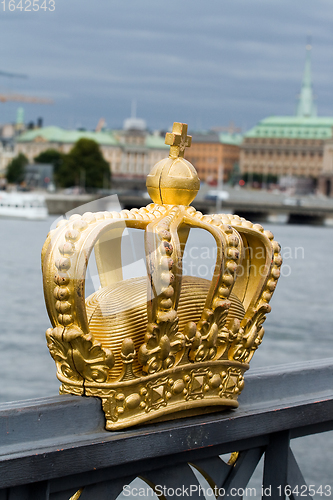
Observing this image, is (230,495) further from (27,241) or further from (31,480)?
(27,241)

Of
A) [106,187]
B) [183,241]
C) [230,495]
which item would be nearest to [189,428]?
[230,495]

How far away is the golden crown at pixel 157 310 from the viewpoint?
3.18ft

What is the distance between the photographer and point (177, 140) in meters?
1.14

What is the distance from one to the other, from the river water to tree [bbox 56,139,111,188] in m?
20.1

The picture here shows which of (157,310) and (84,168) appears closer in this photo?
(157,310)

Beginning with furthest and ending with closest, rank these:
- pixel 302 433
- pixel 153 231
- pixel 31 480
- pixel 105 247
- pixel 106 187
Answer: pixel 106 187, pixel 302 433, pixel 105 247, pixel 153 231, pixel 31 480

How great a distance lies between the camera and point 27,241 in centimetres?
1780

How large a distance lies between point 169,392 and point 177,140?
40 cm

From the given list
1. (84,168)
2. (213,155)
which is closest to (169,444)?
(84,168)

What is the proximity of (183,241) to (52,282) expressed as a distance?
237mm

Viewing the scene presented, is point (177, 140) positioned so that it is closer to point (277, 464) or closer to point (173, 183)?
point (173, 183)

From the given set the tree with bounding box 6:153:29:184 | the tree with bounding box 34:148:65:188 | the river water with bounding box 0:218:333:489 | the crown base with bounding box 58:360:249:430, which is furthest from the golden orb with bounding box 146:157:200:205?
the tree with bounding box 34:148:65:188

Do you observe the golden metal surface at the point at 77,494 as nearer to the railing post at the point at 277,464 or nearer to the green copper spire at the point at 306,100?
the railing post at the point at 277,464

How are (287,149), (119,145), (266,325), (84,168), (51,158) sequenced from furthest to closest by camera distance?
(287,149) < (119,145) < (51,158) < (84,168) < (266,325)
